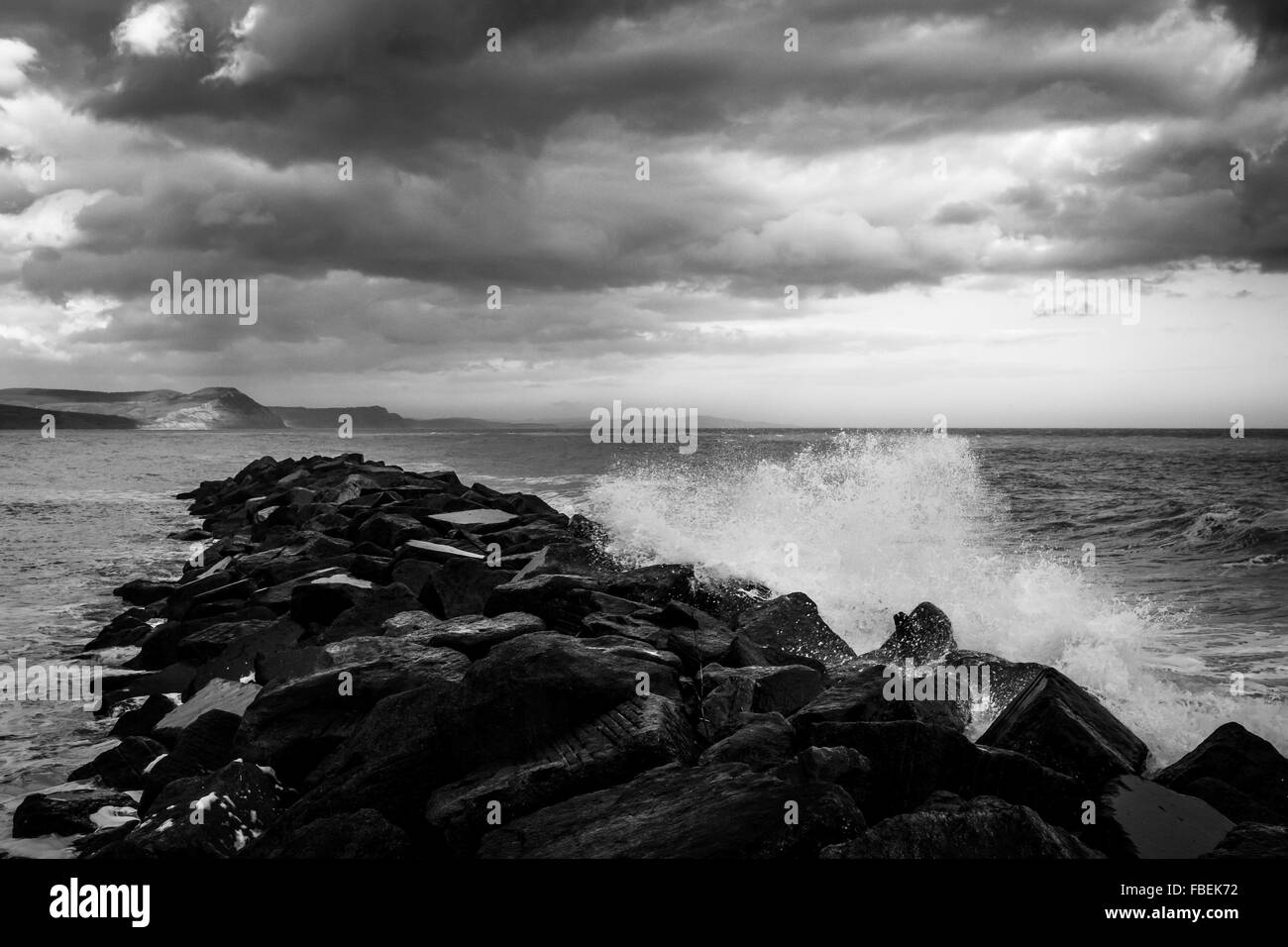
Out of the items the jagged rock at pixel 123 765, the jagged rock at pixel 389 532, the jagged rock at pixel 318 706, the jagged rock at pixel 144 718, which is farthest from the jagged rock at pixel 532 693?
the jagged rock at pixel 389 532

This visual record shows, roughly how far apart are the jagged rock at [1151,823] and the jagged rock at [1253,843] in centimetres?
19

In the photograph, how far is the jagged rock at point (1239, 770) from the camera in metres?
4.82

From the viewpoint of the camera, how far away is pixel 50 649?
31.1ft

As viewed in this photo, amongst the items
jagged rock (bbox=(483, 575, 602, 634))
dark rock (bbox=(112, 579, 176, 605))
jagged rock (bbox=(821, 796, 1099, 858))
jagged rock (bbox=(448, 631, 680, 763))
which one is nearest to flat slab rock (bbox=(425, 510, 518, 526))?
dark rock (bbox=(112, 579, 176, 605))

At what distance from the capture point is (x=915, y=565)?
11625 millimetres

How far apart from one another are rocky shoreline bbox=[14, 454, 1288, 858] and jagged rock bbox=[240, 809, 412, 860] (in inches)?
0.4

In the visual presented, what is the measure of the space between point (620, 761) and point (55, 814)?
345 cm

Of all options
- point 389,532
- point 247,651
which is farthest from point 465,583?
point 389,532

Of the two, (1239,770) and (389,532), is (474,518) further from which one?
(1239,770)

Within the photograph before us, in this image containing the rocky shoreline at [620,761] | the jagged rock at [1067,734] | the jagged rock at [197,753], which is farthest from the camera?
the jagged rock at [197,753]

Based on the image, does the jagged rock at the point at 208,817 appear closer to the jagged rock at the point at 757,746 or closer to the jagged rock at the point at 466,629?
the jagged rock at the point at 466,629

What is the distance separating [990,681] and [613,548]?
687 cm

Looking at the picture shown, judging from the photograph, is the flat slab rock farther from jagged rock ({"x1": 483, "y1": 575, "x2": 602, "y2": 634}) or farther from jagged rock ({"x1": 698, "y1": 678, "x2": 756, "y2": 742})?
jagged rock ({"x1": 698, "y1": 678, "x2": 756, "y2": 742})
